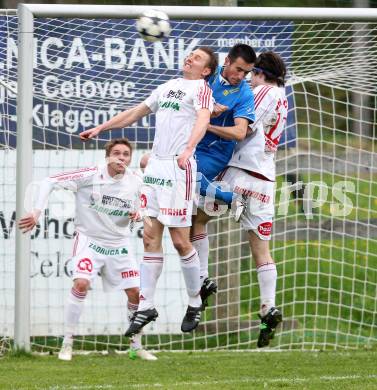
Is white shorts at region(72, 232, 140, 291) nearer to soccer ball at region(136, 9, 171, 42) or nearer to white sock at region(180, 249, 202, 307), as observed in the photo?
white sock at region(180, 249, 202, 307)

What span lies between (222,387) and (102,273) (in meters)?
2.83

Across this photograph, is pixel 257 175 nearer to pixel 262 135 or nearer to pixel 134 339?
pixel 262 135

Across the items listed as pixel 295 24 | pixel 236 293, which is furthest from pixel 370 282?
pixel 295 24

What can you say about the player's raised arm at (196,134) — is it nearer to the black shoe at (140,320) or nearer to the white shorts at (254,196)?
the white shorts at (254,196)

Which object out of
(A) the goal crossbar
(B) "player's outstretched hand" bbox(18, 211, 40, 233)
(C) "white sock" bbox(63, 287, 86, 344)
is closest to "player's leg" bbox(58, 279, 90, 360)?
(C) "white sock" bbox(63, 287, 86, 344)

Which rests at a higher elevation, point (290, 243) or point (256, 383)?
point (290, 243)

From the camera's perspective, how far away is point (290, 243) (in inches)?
495

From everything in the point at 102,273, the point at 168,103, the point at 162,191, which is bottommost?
the point at 102,273

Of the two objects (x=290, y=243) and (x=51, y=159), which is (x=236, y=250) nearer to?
(x=290, y=243)

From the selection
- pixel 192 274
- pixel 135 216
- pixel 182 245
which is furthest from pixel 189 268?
pixel 135 216

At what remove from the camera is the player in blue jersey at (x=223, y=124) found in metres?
8.96

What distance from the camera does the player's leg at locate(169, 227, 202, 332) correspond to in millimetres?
8938

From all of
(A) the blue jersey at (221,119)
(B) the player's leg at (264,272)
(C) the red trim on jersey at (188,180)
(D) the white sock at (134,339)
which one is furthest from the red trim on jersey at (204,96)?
(D) the white sock at (134,339)

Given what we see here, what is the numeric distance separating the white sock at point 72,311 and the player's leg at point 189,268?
1927mm
